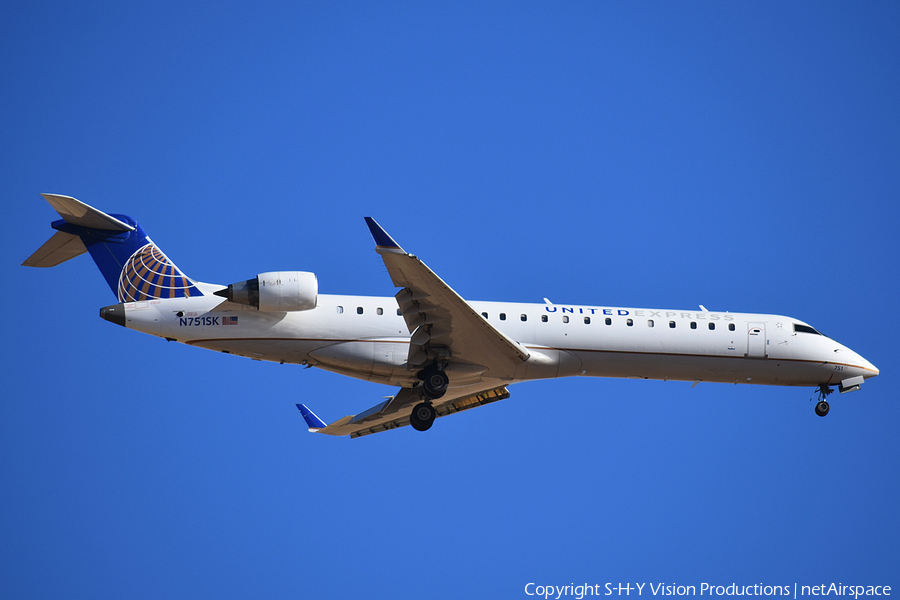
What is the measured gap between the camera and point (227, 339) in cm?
1941

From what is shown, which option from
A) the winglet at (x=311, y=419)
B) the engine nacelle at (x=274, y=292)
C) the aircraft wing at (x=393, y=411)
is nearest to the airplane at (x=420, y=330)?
the engine nacelle at (x=274, y=292)

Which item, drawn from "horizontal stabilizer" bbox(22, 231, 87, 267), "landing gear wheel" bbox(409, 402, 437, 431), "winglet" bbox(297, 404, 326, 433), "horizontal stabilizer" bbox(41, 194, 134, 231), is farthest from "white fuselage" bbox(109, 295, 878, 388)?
"winglet" bbox(297, 404, 326, 433)

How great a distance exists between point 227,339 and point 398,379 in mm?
4195

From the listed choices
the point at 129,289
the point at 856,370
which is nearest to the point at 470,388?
the point at 129,289

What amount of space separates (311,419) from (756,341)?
40.7 feet

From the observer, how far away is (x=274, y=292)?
18.8 meters

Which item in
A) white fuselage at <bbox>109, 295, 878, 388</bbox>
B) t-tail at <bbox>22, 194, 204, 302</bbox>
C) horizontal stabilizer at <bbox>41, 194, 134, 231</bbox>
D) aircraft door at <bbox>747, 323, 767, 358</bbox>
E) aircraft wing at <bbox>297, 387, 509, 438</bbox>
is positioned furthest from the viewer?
aircraft wing at <bbox>297, 387, 509, 438</bbox>

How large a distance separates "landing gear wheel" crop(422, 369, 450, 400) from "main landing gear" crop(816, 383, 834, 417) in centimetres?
1022

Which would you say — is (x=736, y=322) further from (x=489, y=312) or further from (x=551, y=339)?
(x=489, y=312)

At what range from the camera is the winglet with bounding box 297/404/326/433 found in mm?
24516

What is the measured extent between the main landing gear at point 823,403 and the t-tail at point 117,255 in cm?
1615

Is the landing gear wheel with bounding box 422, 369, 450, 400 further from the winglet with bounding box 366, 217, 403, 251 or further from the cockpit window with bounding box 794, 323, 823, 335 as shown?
the cockpit window with bounding box 794, 323, 823, 335

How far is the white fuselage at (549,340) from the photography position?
19.4 metres

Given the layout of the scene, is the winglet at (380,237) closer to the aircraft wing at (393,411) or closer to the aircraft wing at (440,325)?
the aircraft wing at (440,325)
